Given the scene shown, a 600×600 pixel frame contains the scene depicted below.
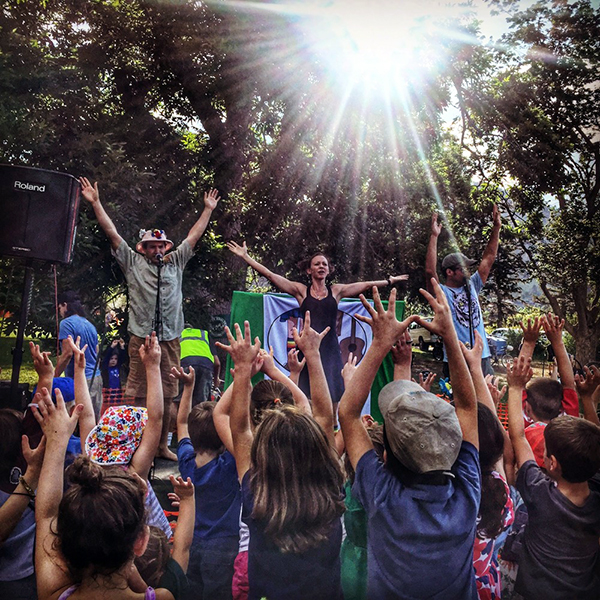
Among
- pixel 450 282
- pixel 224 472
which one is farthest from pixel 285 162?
pixel 224 472

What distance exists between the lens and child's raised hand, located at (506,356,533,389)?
2.35 metres

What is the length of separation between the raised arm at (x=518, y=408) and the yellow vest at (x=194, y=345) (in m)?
3.40

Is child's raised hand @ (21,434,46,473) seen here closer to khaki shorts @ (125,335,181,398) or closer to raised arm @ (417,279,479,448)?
raised arm @ (417,279,479,448)

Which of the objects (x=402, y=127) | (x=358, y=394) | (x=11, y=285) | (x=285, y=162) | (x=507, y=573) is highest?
(x=402, y=127)

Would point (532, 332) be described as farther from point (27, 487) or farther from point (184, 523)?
point (27, 487)

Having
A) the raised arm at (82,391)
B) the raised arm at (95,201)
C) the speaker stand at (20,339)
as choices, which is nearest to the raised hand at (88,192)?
the raised arm at (95,201)

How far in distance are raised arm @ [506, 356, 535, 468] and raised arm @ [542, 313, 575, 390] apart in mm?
285

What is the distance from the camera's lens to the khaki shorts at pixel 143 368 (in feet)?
14.2

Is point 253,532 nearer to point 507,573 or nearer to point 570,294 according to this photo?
point 507,573

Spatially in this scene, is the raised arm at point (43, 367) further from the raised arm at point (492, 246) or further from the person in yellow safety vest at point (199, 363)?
the raised arm at point (492, 246)

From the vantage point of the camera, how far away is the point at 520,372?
7.73 ft

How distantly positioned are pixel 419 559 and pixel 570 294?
559 cm

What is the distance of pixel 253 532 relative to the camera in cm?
167

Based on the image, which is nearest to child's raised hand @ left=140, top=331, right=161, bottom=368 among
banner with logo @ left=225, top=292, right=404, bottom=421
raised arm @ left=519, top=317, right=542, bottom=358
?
raised arm @ left=519, top=317, right=542, bottom=358
